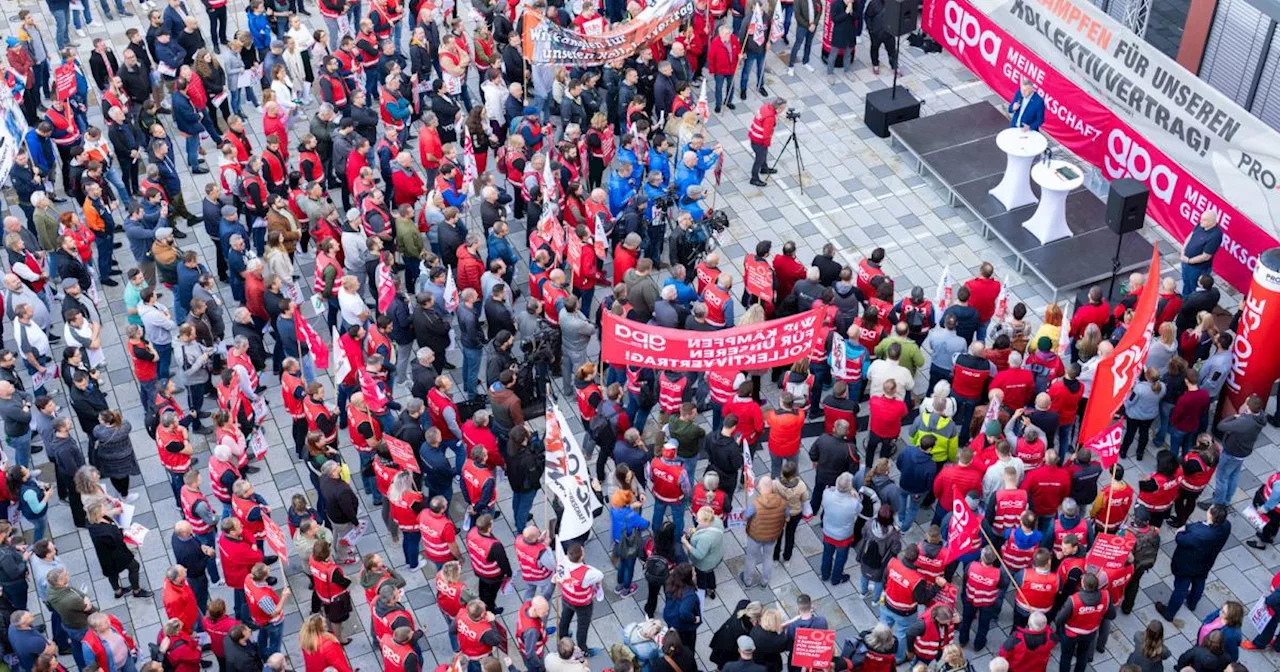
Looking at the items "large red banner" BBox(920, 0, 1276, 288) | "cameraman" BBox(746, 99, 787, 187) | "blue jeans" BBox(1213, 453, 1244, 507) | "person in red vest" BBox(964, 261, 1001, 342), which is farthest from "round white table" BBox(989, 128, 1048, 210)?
"blue jeans" BBox(1213, 453, 1244, 507)

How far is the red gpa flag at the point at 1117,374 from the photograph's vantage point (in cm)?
1574

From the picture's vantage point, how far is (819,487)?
17.9 meters

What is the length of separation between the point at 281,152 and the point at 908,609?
12.4 m

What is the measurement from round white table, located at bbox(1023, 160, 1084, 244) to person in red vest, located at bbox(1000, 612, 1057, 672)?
8.91 metres

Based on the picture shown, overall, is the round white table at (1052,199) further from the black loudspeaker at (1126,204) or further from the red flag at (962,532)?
the red flag at (962,532)

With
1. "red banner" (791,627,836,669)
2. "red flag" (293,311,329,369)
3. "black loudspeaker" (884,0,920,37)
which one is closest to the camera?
"red banner" (791,627,836,669)

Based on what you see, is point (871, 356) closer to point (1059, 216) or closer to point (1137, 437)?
point (1137, 437)

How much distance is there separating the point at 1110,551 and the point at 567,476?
5615mm

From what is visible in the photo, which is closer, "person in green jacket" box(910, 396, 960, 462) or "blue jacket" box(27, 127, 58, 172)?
"person in green jacket" box(910, 396, 960, 462)

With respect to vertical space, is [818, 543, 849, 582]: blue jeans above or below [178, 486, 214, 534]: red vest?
below

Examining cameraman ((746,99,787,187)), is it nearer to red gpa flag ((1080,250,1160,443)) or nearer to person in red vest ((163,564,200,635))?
red gpa flag ((1080,250,1160,443))

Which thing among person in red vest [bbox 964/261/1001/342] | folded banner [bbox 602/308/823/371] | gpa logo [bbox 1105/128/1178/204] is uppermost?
folded banner [bbox 602/308/823/371]

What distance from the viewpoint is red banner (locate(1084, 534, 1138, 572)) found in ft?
51.3

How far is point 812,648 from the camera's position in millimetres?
14812
